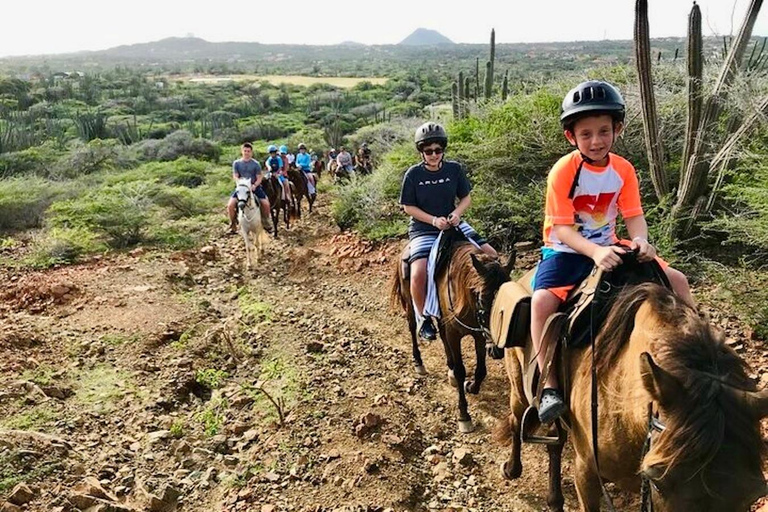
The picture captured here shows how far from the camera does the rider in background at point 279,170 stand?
1380 centimetres

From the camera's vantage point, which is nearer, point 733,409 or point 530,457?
→ point 733,409

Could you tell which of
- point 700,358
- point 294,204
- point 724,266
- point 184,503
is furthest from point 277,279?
point 700,358

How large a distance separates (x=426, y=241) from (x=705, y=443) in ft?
12.6

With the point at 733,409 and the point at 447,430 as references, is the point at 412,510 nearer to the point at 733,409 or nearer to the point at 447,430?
the point at 447,430

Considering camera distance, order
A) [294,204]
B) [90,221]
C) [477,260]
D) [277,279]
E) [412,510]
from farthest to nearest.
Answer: [294,204], [90,221], [277,279], [477,260], [412,510]

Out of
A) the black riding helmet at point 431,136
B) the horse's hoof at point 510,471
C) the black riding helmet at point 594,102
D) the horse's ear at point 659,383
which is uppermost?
the black riding helmet at point 594,102

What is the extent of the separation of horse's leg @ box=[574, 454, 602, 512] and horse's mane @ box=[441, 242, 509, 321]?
181cm

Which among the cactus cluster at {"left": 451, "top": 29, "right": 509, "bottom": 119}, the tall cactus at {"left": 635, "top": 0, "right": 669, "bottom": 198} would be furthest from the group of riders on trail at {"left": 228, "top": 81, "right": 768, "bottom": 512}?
the cactus cluster at {"left": 451, "top": 29, "right": 509, "bottom": 119}

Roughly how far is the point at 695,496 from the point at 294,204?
13415 millimetres

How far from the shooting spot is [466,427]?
4.86 metres

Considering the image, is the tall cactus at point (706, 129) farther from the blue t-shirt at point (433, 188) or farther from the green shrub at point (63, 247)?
the green shrub at point (63, 247)

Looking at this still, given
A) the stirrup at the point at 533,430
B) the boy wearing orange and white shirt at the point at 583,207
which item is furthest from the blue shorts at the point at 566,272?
the stirrup at the point at 533,430

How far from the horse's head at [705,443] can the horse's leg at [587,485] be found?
0.87 metres

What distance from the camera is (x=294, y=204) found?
1451 centimetres
